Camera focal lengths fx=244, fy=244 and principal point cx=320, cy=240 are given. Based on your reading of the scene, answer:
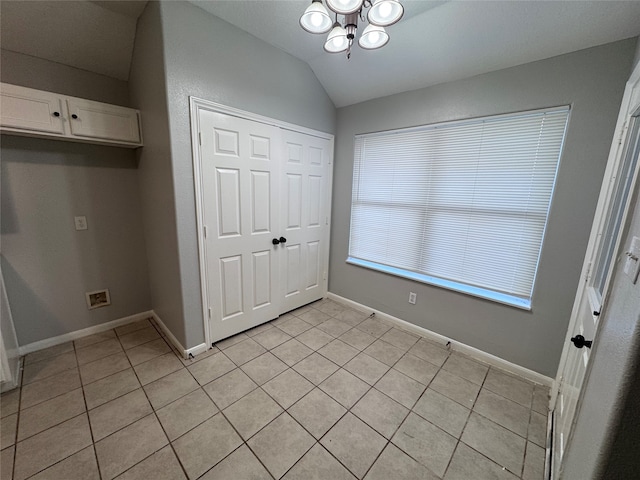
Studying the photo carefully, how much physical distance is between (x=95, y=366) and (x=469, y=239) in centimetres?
330

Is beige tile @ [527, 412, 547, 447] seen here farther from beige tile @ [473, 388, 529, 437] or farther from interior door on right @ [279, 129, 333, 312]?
interior door on right @ [279, 129, 333, 312]

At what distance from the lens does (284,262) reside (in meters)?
2.72

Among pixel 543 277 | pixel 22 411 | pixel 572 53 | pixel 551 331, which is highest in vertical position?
pixel 572 53

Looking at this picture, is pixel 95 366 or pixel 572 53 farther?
pixel 95 366

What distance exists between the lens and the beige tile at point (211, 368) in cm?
188

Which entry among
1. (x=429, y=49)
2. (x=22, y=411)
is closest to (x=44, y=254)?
(x=22, y=411)

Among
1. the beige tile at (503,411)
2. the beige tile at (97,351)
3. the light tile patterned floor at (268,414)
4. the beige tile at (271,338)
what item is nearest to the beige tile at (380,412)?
the light tile patterned floor at (268,414)

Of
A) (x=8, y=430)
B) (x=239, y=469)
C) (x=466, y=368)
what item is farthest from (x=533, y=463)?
(x=8, y=430)

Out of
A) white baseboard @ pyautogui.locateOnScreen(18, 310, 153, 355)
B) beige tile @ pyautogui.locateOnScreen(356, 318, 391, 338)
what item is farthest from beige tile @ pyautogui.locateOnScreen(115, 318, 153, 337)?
beige tile @ pyautogui.locateOnScreen(356, 318, 391, 338)

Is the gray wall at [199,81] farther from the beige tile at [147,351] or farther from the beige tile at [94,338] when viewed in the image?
the beige tile at [94,338]

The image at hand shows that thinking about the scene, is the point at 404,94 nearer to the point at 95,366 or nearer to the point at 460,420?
the point at 460,420

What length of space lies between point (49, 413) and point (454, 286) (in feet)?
10.3

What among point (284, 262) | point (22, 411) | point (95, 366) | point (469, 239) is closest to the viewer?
point (22, 411)

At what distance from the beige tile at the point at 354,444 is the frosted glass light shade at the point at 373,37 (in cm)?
231
